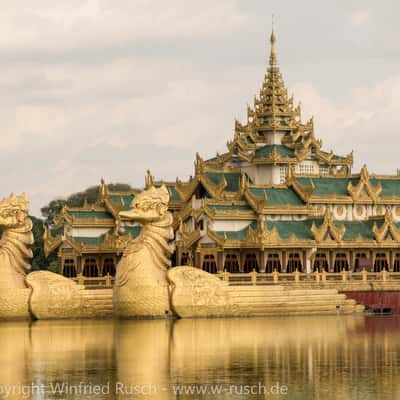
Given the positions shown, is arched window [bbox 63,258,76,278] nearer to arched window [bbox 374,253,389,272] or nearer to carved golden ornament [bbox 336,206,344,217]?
carved golden ornament [bbox 336,206,344,217]

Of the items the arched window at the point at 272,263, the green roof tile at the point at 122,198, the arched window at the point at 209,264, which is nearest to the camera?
the arched window at the point at 272,263

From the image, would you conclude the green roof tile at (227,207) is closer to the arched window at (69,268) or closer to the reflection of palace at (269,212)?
the reflection of palace at (269,212)

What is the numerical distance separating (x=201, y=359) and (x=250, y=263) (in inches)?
880

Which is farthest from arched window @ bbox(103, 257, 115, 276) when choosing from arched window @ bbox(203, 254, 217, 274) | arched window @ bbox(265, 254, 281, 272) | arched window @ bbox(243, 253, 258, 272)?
arched window @ bbox(265, 254, 281, 272)

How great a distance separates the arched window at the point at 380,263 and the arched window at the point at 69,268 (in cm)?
1331

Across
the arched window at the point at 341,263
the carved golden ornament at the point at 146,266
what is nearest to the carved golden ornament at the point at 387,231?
the arched window at the point at 341,263

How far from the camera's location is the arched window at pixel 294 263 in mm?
63625

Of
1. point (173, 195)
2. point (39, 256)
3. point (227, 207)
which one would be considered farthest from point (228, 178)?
point (39, 256)

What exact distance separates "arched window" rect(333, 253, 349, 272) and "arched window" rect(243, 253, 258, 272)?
3781mm

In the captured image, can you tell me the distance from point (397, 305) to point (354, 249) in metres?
4.02

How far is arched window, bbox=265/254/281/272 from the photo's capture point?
63.2m

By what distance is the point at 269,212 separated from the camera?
6397 centimetres

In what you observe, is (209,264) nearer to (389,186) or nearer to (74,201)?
(389,186)

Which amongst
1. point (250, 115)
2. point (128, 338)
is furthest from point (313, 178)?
point (128, 338)
